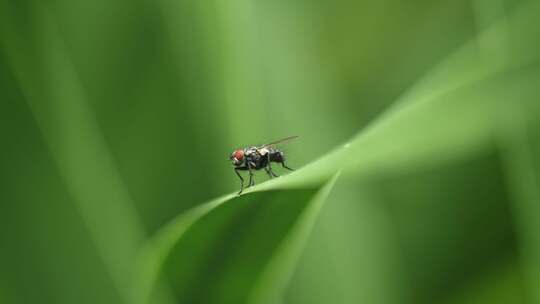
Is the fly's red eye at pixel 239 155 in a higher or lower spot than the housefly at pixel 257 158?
higher

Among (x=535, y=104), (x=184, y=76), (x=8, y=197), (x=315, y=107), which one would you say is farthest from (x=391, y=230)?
(x=8, y=197)

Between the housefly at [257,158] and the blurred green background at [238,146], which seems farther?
the housefly at [257,158]

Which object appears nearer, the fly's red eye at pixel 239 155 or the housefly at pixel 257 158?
the fly's red eye at pixel 239 155

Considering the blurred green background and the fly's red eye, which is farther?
the fly's red eye

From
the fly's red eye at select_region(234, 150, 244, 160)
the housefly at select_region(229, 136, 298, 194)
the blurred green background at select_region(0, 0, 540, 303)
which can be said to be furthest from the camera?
the housefly at select_region(229, 136, 298, 194)

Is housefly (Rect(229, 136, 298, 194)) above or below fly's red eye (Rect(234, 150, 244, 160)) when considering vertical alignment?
below

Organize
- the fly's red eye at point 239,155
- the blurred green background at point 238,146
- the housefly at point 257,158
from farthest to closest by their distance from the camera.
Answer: the housefly at point 257,158, the fly's red eye at point 239,155, the blurred green background at point 238,146

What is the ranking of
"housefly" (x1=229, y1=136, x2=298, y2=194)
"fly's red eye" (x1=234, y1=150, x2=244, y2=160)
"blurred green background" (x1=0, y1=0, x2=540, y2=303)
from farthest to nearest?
"housefly" (x1=229, y1=136, x2=298, y2=194), "fly's red eye" (x1=234, y1=150, x2=244, y2=160), "blurred green background" (x1=0, y1=0, x2=540, y2=303)

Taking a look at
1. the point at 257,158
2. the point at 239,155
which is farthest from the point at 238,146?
the point at 257,158

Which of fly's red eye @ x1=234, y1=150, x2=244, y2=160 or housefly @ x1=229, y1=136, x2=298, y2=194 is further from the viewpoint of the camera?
housefly @ x1=229, y1=136, x2=298, y2=194

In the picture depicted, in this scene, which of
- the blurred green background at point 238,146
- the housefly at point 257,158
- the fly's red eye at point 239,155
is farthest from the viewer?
the housefly at point 257,158
